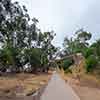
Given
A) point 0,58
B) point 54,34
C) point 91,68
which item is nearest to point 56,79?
point 91,68

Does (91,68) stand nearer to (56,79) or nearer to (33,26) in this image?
(33,26)

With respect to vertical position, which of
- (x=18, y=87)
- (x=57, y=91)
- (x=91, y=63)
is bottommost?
(x=18, y=87)

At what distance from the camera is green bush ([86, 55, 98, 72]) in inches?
608

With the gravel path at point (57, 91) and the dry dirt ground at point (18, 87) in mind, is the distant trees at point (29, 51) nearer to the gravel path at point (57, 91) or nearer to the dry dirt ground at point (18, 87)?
the dry dirt ground at point (18, 87)

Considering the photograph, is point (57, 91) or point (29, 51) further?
point (29, 51)

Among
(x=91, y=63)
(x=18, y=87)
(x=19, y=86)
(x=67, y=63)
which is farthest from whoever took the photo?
(x=67, y=63)

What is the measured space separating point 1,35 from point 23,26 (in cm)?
95

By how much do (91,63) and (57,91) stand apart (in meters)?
13.7

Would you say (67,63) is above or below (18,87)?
above

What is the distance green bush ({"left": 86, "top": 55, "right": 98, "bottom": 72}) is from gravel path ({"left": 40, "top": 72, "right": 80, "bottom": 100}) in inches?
529

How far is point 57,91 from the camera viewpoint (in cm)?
212

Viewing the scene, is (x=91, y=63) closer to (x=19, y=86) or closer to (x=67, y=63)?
(x=67, y=63)

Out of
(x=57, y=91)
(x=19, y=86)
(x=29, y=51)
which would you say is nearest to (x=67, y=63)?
(x=29, y=51)

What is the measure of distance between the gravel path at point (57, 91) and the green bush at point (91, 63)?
1343 cm
